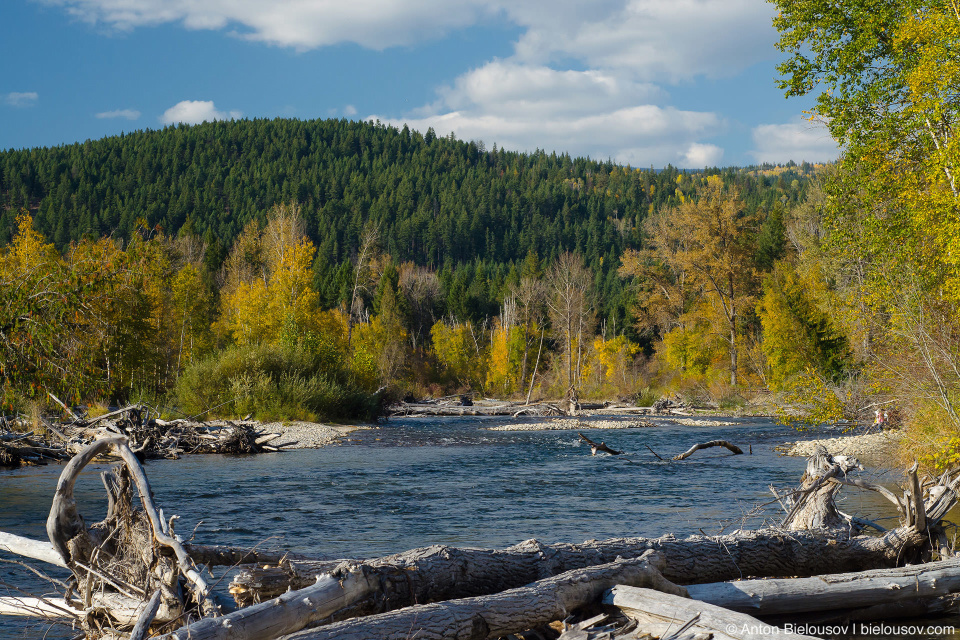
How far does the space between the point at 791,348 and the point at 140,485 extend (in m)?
39.8

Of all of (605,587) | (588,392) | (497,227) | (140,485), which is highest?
(497,227)

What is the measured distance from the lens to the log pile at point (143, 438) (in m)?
15.4

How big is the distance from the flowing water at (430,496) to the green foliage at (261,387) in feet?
21.9

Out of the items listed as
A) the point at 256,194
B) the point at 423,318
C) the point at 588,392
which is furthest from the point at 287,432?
the point at 256,194

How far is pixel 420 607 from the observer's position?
175 inches

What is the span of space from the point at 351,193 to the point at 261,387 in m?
110

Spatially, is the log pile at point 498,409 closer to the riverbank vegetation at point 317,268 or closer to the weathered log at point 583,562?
the riverbank vegetation at point 317,268

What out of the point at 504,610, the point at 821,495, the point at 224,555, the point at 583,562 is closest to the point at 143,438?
the point at 224,555

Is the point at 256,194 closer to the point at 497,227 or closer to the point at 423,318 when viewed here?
the point at 497,227

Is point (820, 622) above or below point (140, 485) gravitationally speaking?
below

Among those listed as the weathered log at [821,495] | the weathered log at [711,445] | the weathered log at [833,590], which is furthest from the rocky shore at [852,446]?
the weathered log at [833,590]

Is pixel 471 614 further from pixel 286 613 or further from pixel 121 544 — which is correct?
pixel 121 544

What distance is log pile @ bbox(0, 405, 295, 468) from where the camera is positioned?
50.5 ft

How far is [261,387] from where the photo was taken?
27.6 m
